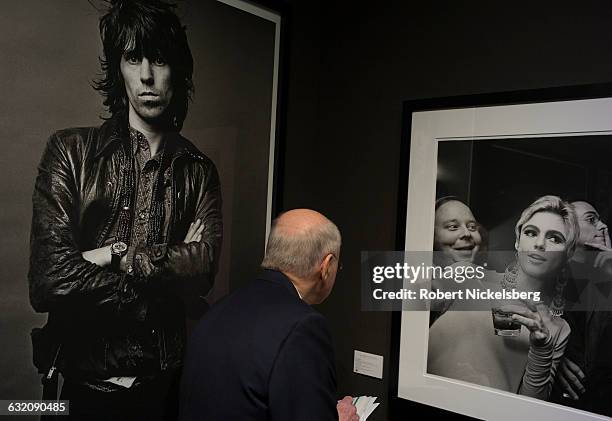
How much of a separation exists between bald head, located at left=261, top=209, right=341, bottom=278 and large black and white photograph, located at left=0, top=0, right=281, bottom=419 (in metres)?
0.37

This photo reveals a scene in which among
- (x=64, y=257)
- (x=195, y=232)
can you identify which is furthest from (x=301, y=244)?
(x=64, y=257)

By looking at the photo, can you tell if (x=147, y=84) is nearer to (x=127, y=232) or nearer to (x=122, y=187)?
(x=122, y=187)

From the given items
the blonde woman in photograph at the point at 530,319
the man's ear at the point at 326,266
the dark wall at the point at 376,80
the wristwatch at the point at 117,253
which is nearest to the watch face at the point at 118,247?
the wristwatch at the point at 117,253

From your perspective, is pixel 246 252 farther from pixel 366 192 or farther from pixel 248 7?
pixel 248 7

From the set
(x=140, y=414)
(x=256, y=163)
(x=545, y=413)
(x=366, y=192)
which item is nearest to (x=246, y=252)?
(x=256, y=163)

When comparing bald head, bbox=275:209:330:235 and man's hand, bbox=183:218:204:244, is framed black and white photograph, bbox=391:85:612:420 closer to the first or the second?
bald head, bbox=275:209:330:235

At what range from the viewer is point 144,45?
5.16ft

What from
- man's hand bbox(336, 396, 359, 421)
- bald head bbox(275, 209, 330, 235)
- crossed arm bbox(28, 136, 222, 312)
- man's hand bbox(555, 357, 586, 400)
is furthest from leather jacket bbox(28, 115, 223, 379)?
man's hand bbox(555, 357, 586, 400)

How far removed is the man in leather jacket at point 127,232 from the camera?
55.4 inches

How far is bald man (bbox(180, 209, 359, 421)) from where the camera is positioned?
3.96ft

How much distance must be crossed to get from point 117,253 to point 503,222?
1052 millimetres

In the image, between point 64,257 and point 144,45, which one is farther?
point 144,45

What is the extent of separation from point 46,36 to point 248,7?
2.25 feet

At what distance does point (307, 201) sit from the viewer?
2146 millimetres
